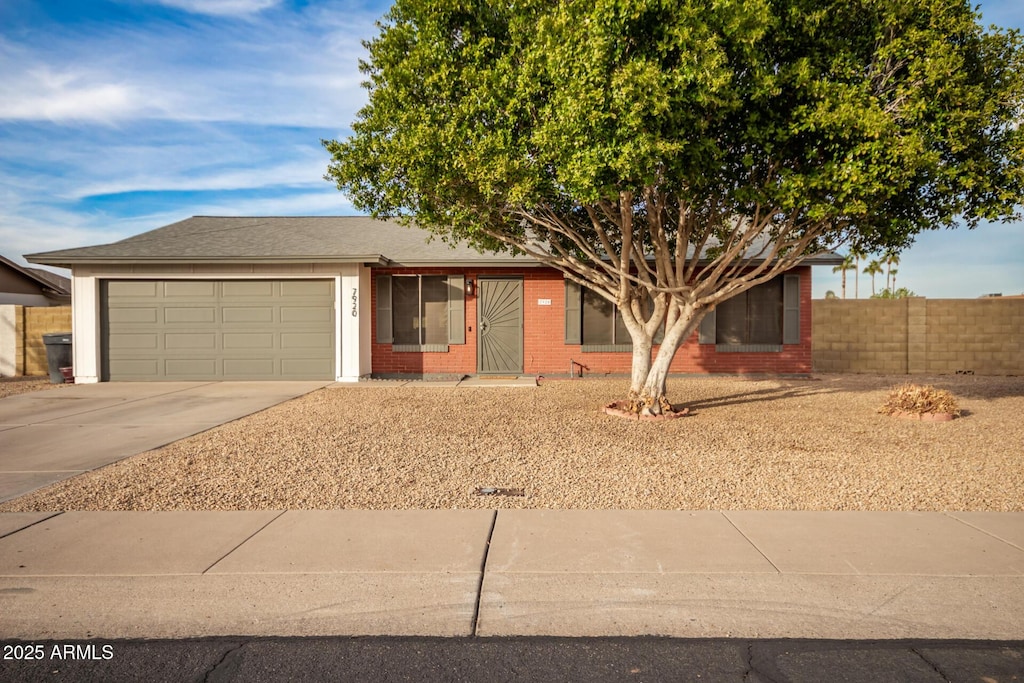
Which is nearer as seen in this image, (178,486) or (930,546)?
(930,546)

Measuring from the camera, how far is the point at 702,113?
7.79m

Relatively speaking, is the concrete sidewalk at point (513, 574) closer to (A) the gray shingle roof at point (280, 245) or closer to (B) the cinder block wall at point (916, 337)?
(A) the gray shingle roof at point (280, 245)

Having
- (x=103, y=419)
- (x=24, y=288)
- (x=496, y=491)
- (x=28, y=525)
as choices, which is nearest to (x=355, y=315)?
(x=103, y=419)

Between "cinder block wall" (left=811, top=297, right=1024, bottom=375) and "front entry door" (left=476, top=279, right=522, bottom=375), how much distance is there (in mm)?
7845

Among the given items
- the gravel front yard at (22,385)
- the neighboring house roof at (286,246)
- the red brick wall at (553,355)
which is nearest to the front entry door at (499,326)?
the red brick wall at (553,355)

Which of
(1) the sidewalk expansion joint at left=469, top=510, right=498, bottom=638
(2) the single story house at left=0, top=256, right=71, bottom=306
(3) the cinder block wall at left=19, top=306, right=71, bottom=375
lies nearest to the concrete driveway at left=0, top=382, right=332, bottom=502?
(3) the cinder block wall at left=19, top=306, right=71, bottom=375

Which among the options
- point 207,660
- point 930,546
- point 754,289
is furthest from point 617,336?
point 207,660

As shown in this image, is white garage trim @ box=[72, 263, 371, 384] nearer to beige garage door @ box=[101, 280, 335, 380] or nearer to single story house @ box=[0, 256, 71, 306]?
beige garage door @ box=[101, 280, 335, 380]

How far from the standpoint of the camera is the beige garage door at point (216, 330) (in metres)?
14.6

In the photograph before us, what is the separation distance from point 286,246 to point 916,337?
16.3m

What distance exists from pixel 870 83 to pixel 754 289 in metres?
8.05

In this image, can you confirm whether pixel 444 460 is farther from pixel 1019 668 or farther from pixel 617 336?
pixel 617 336

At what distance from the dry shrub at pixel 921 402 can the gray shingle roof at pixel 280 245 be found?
8.04 m

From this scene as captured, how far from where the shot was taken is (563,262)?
35.7 feet
